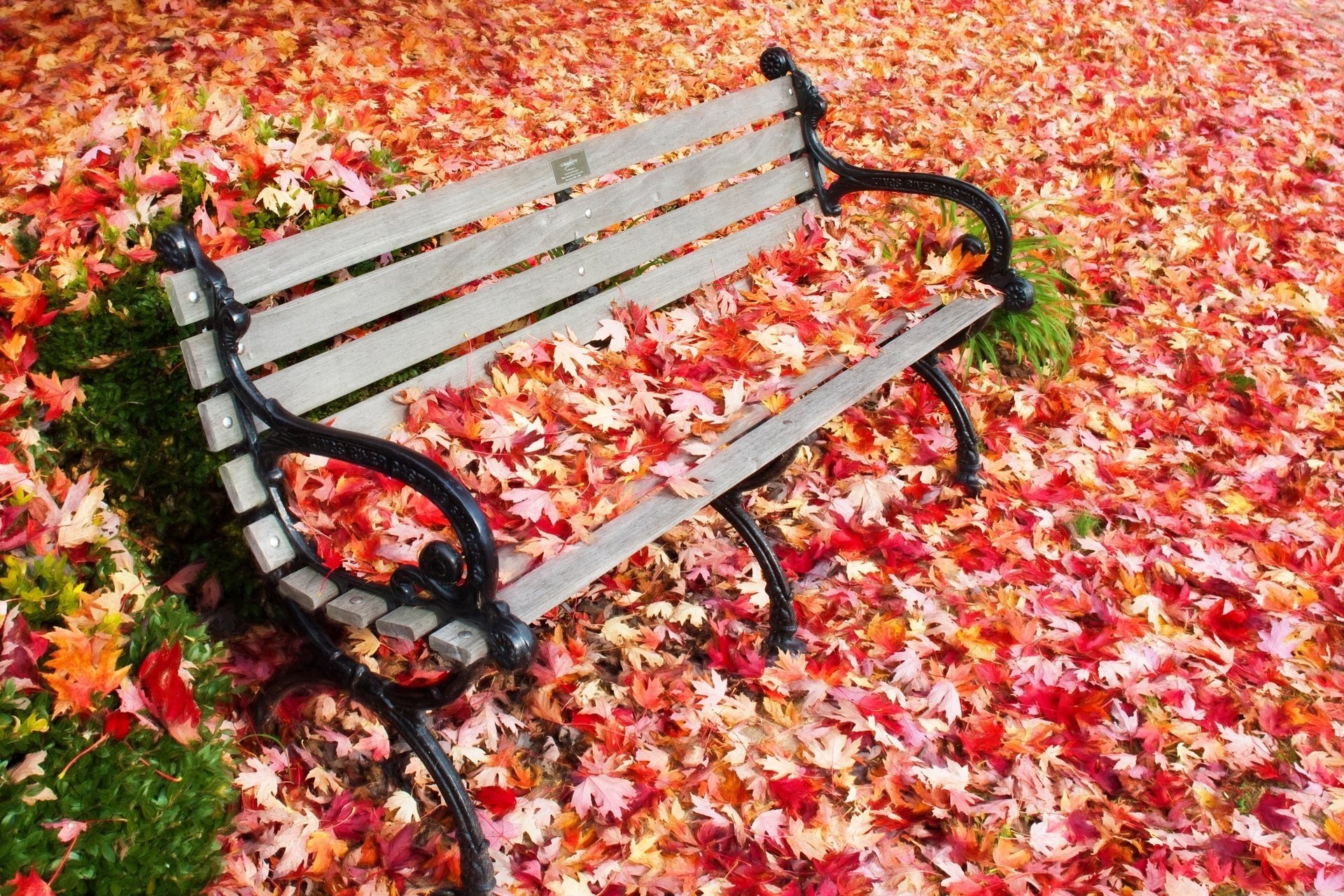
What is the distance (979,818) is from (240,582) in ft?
6.59

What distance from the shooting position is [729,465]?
8.29 feet

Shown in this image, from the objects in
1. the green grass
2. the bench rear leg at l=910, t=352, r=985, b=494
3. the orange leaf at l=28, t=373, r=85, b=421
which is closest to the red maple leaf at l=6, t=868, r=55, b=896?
the orange leaf at l=28, t=373, r=85, b=421

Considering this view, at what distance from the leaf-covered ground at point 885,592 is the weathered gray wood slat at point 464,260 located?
403 mm

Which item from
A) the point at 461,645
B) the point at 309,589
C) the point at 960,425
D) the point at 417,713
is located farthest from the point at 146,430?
the point at 960,425

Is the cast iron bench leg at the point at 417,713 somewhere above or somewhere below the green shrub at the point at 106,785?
below

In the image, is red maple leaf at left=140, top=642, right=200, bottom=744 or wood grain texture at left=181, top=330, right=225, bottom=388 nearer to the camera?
red maple leaf at left=140, top=642, right=200, bottom=744

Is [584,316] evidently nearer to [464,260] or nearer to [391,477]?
[464,260]

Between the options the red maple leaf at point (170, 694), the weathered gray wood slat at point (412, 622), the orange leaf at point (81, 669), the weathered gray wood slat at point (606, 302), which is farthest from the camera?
the weathered gray wood slat at point (606, 302)

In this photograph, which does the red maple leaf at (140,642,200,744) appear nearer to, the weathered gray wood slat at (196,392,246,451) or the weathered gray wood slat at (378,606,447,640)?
the weathered gray wood slat at (378,606,447,640)

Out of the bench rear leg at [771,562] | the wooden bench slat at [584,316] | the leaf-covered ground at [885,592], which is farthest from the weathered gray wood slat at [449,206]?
the bench rear leg at [771,562]

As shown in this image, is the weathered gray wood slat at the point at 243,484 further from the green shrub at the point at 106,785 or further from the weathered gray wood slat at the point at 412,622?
the weathered gray wood slat at the point at 412,622

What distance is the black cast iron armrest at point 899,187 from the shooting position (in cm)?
347

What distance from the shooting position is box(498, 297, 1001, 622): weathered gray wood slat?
2084 mm

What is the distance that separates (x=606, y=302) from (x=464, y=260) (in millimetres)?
543
